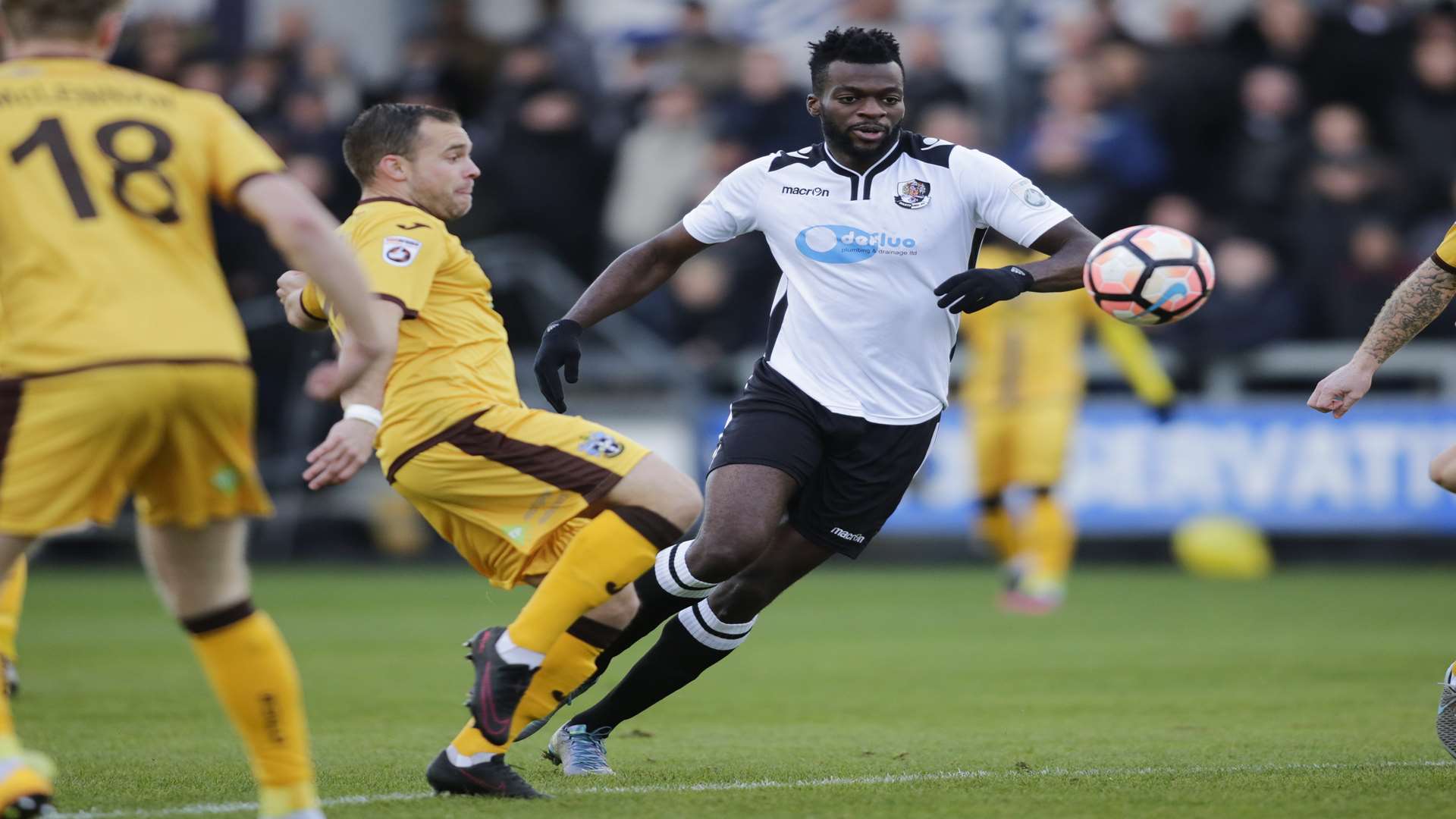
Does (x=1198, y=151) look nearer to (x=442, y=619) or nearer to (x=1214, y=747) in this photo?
(x=442, y=619)

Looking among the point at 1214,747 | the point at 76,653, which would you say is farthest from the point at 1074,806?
the point at 76,653

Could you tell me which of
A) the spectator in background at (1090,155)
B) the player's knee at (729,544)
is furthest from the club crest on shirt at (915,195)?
the spectator in background at (1090,155)

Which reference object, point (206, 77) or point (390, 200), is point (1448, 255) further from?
point (206, 77)

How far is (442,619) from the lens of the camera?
11812mm

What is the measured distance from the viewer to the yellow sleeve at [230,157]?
4195 millimetres

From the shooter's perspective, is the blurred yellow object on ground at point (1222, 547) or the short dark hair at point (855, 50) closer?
the short dark hair at point (855, 50)

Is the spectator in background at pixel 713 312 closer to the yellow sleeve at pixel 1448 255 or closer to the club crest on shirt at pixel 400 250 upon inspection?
the yellow sleeve at pixel 1448 255

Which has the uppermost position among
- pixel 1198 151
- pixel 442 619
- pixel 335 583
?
pixel 1198 151

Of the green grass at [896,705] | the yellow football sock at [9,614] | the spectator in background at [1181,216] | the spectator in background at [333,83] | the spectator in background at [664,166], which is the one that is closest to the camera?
the green grass at [896,705]

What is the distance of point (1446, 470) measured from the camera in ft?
18.1

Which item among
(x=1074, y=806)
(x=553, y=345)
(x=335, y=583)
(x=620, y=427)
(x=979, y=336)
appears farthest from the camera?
(x=620, y=427)

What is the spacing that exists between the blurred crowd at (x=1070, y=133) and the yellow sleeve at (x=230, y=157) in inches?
374

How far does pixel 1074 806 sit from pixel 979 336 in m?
7.89

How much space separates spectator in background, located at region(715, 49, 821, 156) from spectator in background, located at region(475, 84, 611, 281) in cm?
131
